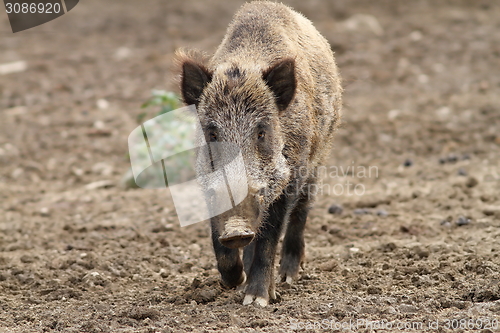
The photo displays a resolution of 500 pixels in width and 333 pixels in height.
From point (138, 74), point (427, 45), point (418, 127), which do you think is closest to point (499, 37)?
point (427, 45)

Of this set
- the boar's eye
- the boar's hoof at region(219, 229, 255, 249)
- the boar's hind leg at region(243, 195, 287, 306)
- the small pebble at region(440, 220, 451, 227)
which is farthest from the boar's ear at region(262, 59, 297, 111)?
the small pebble at region(440, 220, 451, 227)

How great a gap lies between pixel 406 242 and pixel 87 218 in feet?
11.2

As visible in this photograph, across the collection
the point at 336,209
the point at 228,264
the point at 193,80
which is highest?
the point at 193,80

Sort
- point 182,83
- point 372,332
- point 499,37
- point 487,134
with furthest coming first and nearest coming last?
point 499,37 → point 487,134 → point 182,83 → point 372,332

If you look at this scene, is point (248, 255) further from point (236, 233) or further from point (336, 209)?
point (336, 209)

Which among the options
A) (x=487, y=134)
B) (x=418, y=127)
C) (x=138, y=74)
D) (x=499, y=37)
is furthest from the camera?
(x=499, y=37)

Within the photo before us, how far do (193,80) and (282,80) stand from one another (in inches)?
26.5

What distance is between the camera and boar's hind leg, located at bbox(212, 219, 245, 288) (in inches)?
191

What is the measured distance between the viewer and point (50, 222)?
698 centimetres

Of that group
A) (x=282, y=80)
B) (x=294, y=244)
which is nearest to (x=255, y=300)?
(x=294, y=244)

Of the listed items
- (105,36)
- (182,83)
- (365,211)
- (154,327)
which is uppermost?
(182,83)

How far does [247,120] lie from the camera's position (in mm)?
4621

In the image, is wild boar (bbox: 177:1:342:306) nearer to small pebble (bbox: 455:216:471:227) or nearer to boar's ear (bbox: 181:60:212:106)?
boar's ear (bbox: 181:60:212:106)

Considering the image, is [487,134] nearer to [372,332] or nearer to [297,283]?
[297,283]
